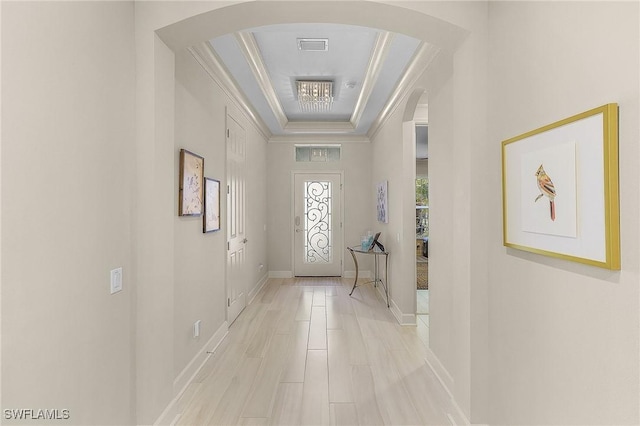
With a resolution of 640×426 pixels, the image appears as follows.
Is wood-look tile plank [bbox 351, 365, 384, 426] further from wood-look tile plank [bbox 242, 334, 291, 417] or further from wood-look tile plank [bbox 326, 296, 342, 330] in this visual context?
wood-look tile plank [bbox 326, 296, 342, 330]

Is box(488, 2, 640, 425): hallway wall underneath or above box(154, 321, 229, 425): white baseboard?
above

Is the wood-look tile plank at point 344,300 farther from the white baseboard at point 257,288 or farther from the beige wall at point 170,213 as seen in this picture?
the beige wall at point 170,213

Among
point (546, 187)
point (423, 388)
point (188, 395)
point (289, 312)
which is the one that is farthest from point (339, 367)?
point (546, 187)

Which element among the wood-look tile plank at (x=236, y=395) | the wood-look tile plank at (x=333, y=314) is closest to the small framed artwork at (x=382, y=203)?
the wood-look tile plank at (x=333, y=314)

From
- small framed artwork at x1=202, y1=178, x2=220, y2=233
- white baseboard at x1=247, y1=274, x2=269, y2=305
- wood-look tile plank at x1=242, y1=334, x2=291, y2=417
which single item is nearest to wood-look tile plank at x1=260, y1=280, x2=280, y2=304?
white baseboard at x1=247, y1=274, x2=269, y2=305

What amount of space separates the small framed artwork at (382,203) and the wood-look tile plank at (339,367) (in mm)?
1907

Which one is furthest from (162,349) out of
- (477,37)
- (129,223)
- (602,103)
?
(477,37)

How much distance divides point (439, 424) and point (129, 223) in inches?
83.8

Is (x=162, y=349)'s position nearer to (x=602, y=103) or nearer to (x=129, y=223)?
(x=129, y=223)

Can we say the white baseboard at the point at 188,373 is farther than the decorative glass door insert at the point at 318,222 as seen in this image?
No

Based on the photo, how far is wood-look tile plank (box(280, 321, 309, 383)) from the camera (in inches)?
103

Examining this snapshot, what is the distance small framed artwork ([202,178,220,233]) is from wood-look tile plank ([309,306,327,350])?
4.70ft

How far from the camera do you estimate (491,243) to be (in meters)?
1.83

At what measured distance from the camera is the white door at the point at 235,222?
3.75 metres
